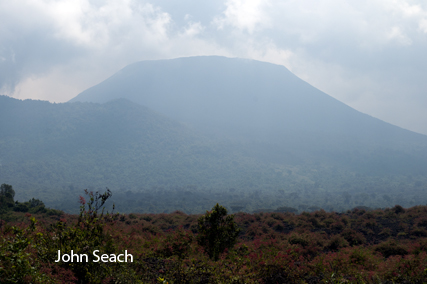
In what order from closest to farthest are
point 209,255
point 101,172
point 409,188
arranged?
1. point 209,255
2. point 409,188
3. point 101,172

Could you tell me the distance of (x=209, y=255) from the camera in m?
9.50

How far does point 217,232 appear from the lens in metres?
9.79

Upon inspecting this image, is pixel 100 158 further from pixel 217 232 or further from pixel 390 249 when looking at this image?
pixel 390 249

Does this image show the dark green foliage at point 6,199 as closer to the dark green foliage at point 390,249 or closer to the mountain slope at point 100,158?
the dark green foliage at point 390,249

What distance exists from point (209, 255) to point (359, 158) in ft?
617

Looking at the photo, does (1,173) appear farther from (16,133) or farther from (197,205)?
(197,205)

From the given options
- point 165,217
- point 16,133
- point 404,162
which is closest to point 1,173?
point 16,133

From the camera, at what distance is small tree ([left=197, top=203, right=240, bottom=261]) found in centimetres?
970

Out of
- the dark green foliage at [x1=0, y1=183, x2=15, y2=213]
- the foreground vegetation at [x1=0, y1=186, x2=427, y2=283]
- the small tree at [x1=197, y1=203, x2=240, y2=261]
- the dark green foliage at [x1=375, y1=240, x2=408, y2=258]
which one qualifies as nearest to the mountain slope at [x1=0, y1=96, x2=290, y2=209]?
the dark green foliage at [x1=0, y1=183, x2=15, y2=213]

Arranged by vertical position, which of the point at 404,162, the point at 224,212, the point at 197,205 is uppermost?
the point at 404,162

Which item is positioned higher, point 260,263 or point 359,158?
point 359,158

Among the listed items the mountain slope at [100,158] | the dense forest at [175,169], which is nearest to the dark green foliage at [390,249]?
the dense forest at [175,169]

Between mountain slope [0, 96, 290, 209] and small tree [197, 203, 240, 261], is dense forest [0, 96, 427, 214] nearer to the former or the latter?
mountain slope [0, 96, 290, 209]

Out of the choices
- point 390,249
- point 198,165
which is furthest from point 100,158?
point 390,249
